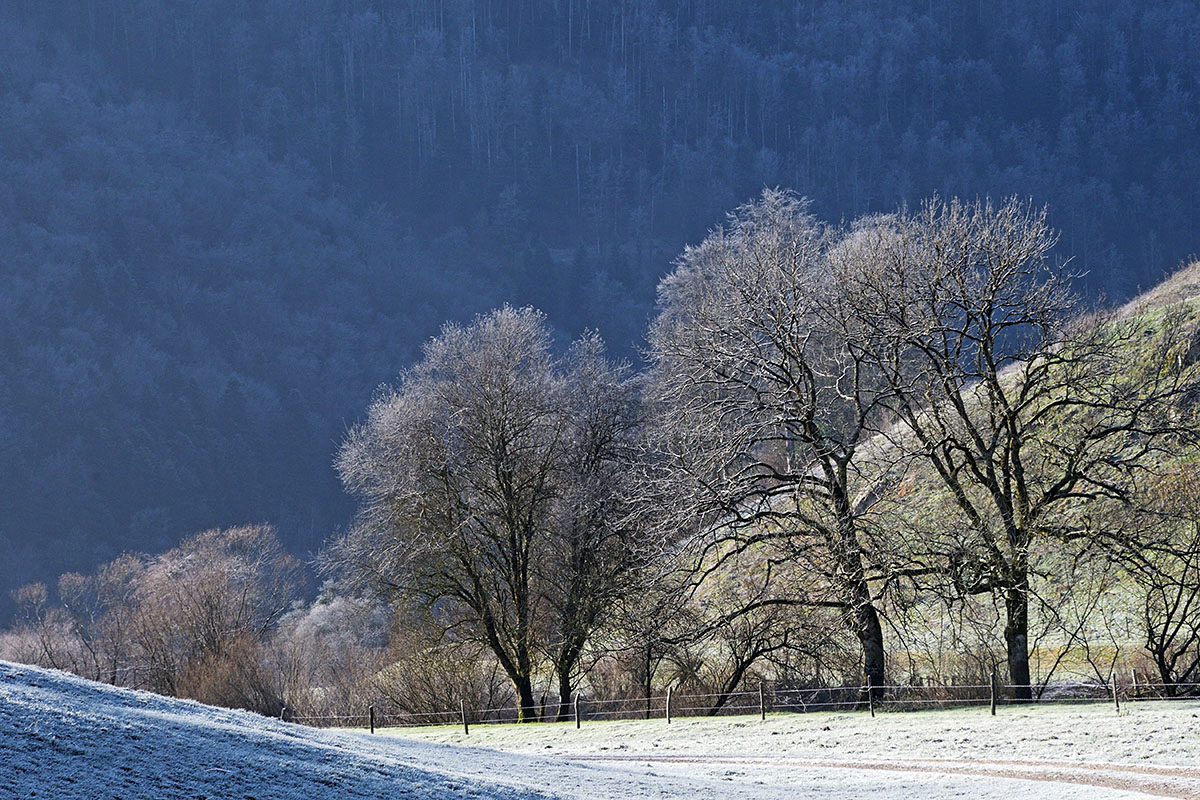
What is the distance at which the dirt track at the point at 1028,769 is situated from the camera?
16500 millimetres

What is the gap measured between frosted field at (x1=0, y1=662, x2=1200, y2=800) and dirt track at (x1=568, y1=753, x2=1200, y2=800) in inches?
1.9

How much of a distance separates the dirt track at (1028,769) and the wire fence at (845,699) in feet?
14.6

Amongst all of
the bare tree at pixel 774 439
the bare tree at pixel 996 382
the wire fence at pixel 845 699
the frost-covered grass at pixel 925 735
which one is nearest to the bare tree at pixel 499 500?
the wire fence at pixel 845 699

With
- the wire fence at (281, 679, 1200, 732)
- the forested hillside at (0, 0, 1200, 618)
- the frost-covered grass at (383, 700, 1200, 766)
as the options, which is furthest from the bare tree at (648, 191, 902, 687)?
the forested hillside at (0, 0, 1200, 618)

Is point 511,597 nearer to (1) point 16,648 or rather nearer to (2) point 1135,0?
(1) point 16,648

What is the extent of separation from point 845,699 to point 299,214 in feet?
521

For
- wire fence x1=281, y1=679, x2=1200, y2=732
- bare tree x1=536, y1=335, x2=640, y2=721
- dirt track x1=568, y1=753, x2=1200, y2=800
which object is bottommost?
dirt track x1=568, y1=753, x2=1200, y2=800

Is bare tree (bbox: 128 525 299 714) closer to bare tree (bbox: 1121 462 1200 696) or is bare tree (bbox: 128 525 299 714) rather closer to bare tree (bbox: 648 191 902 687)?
bare tree (bbox: 648 191 902 687)

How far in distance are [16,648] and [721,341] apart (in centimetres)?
5414

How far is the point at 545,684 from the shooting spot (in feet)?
146

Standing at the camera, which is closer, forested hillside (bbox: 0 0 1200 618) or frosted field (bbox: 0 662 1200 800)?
frosted field (bbox: 0 662 1200 800)

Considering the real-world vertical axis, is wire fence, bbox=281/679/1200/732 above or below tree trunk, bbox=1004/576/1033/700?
below

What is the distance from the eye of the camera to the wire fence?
85.5 ft

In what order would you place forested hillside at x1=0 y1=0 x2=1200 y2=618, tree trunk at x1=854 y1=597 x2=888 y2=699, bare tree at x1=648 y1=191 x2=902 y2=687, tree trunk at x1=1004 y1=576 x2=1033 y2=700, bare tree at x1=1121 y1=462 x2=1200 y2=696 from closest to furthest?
bare tree at x1=1121 y1=462 x2=1200 y2=696 < tree trunk at x1=1004 y1=576 x2=1033 y2=700 < tree trunk at x1=854 y1=597 x2=888 y2=699 < bare tree at x1=648 y1=191 x2=902 y2=687 < forested hillside at x1=0 y1=0 x2=1200 y2=618
